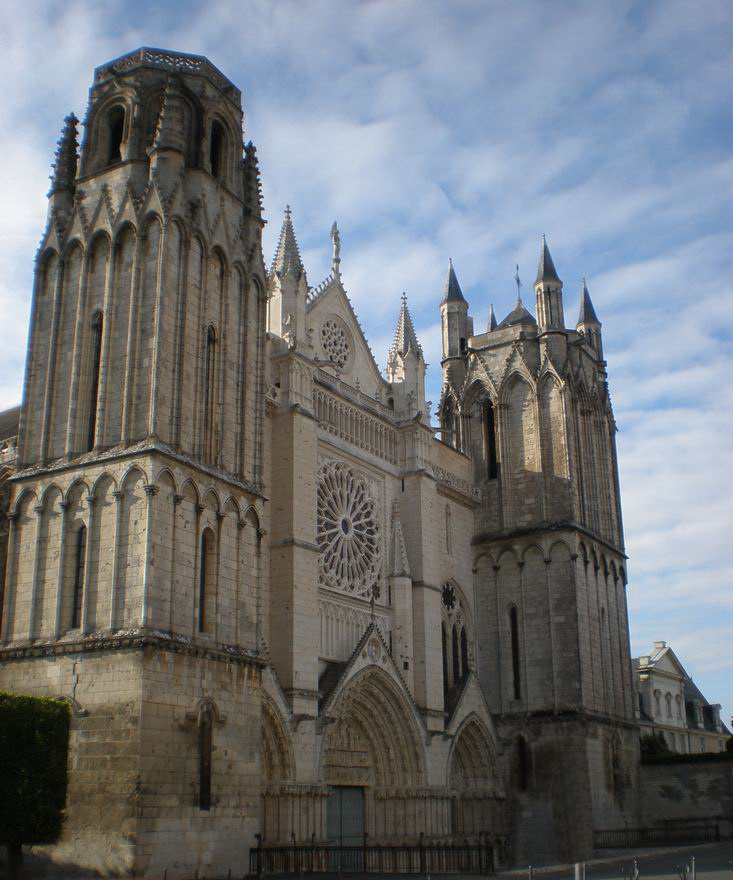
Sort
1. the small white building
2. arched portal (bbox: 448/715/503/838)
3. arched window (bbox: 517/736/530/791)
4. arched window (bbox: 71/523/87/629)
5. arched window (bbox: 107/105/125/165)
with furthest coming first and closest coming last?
the small white building, arched window (bbox: 517/736/530/791), arched portal (bbox: 448/715/503/838), arched window (bbox: 107/105/125/165), arched window (bbox: 71/523/87/629)

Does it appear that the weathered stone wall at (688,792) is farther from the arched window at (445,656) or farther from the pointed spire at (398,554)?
the pointed spire at (398,554)

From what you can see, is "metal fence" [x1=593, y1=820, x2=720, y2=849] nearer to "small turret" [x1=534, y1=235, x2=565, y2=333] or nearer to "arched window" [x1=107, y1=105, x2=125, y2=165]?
"small turret" [x1=534, y1=235, x2=565, y2=333]

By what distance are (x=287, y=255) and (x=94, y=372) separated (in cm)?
904

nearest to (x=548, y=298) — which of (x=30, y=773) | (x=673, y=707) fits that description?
(x=30, y=773)

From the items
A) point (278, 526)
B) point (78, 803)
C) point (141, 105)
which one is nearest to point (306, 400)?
point (278, 526)

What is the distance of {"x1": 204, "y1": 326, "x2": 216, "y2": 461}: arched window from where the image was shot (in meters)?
24.4

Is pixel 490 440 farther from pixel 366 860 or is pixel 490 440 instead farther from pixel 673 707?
pixel 673 707

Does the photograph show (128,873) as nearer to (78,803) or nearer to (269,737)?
(78,803)

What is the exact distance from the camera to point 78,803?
801 inches

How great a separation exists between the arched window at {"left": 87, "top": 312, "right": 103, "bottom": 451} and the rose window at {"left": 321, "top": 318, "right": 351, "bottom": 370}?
992cm

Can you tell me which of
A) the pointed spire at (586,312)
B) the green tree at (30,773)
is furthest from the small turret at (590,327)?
the green tree at (30,773)

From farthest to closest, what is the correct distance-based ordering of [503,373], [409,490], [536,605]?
[503,373], [536,605], [409,490]

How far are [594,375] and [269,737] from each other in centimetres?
2270

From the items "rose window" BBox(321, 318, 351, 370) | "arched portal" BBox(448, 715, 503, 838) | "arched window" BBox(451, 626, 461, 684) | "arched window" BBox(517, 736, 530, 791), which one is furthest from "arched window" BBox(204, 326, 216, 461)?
"arched window" BBox(517, 736, 530, 791)
